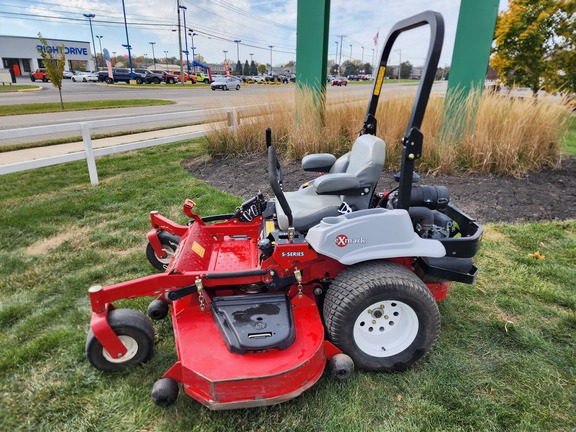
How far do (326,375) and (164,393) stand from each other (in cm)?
92

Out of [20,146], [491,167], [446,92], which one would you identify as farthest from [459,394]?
[20,146]

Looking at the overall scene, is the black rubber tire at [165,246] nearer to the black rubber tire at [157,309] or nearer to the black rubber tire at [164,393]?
the black rubber tire at [157,309]

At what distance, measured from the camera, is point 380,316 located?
2318 millimetres

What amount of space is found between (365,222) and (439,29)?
1.09 meters

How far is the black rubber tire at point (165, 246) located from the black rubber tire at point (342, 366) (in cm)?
169

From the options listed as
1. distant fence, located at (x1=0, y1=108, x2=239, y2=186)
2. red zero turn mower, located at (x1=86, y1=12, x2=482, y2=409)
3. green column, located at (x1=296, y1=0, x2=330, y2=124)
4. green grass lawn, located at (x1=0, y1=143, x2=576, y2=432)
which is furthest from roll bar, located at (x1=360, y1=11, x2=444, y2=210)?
distant fence, located at (x1=0, y1=108, x2=239, y2=186)

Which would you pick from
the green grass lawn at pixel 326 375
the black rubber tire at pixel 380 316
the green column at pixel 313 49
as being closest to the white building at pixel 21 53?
the green column at pixel 313 49

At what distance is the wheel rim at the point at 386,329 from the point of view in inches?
90.2

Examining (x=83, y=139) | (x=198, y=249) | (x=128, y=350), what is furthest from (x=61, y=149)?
(x=128, y=350)

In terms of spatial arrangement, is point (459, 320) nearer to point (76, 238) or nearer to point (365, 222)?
point (365, 222)

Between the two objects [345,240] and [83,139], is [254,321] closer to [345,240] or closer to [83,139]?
[345,240]

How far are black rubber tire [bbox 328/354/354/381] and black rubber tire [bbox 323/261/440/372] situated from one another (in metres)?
0.10

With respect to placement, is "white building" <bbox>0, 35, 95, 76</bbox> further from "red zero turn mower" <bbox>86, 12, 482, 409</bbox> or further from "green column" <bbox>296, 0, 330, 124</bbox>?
"red zero turn mower" <bbox>86, 12, 482, 409</bbox>

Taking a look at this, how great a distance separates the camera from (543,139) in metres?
6.06
